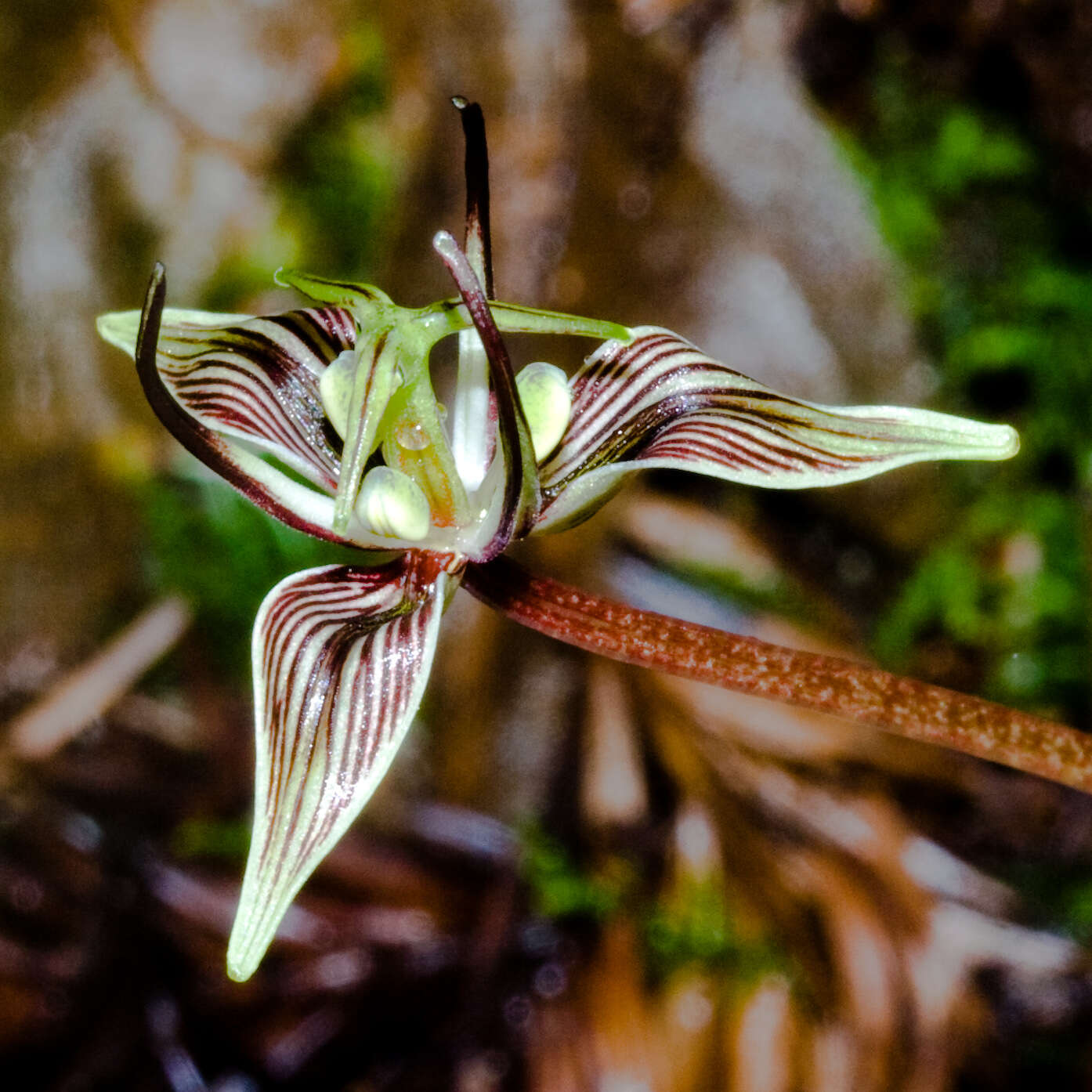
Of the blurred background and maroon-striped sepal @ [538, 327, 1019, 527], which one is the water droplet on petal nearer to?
maroon-striped sepal @ [538, 327, 1019, 527]

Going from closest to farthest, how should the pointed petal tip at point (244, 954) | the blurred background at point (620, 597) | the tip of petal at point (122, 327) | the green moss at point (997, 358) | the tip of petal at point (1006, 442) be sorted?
1. the pointed petal tip at point (244, 954)
2. the tip of petal at point (1006, 442)
3. the tip of petal at point (122, 327)
4. the blurred background at point (620, 597)
5. the green moss at point (997, 358)

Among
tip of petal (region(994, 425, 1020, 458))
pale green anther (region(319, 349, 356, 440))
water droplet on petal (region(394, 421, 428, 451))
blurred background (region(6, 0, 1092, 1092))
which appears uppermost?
tip of petal (region(994, 425, 1020, 458))

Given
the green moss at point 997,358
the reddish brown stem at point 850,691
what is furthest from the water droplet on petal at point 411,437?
the green moss at point 997,358

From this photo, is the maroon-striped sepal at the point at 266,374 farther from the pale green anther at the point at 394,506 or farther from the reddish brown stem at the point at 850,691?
the reddish brown stem at the point at 850,691

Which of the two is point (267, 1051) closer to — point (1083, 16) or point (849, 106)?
point (849, 106)

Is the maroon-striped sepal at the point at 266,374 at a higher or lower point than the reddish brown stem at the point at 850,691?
higher

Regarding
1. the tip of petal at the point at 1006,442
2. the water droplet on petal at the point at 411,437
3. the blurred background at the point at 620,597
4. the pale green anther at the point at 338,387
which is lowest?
the blurred background at the point at 620,597

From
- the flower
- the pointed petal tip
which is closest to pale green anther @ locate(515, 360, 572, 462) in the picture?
the flower
